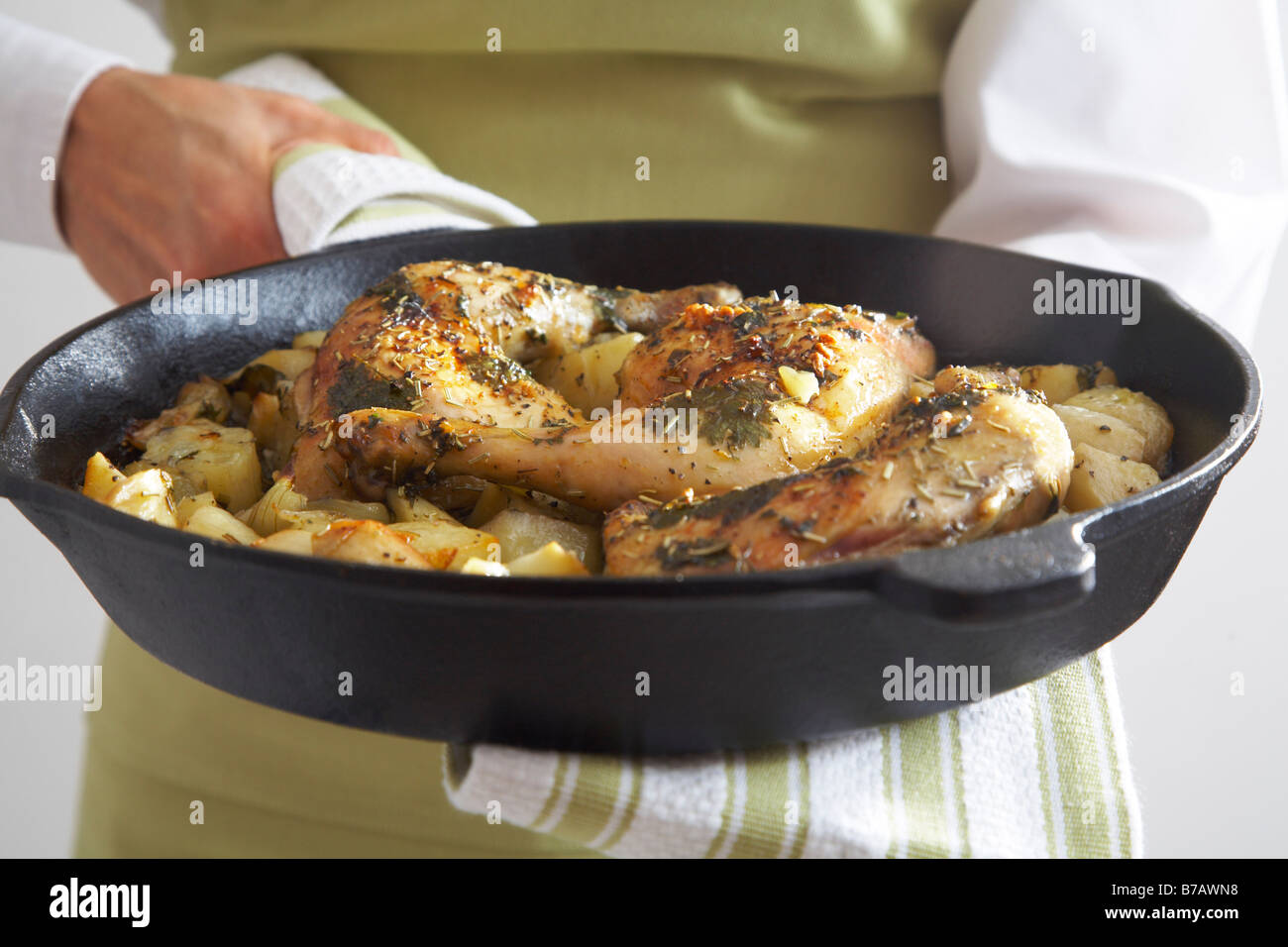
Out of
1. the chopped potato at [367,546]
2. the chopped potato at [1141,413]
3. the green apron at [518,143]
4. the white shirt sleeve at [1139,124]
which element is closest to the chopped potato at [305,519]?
the chopped potato at [367,546]

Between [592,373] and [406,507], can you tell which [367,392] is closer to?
[406,507]

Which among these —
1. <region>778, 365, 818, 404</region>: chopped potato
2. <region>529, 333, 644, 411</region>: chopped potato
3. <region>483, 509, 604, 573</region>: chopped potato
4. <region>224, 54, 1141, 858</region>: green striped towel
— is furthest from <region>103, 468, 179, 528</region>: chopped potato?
<region>778, 365, 818, 404</region>: chopped potato

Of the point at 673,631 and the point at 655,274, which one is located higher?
the point at 655,274

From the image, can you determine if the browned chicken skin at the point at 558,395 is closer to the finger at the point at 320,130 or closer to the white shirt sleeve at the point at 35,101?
the finger at the point at 320,130

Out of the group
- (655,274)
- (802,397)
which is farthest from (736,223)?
(802,397)

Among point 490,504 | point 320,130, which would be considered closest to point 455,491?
point 490,504

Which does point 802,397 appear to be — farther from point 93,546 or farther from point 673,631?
point 93,546
